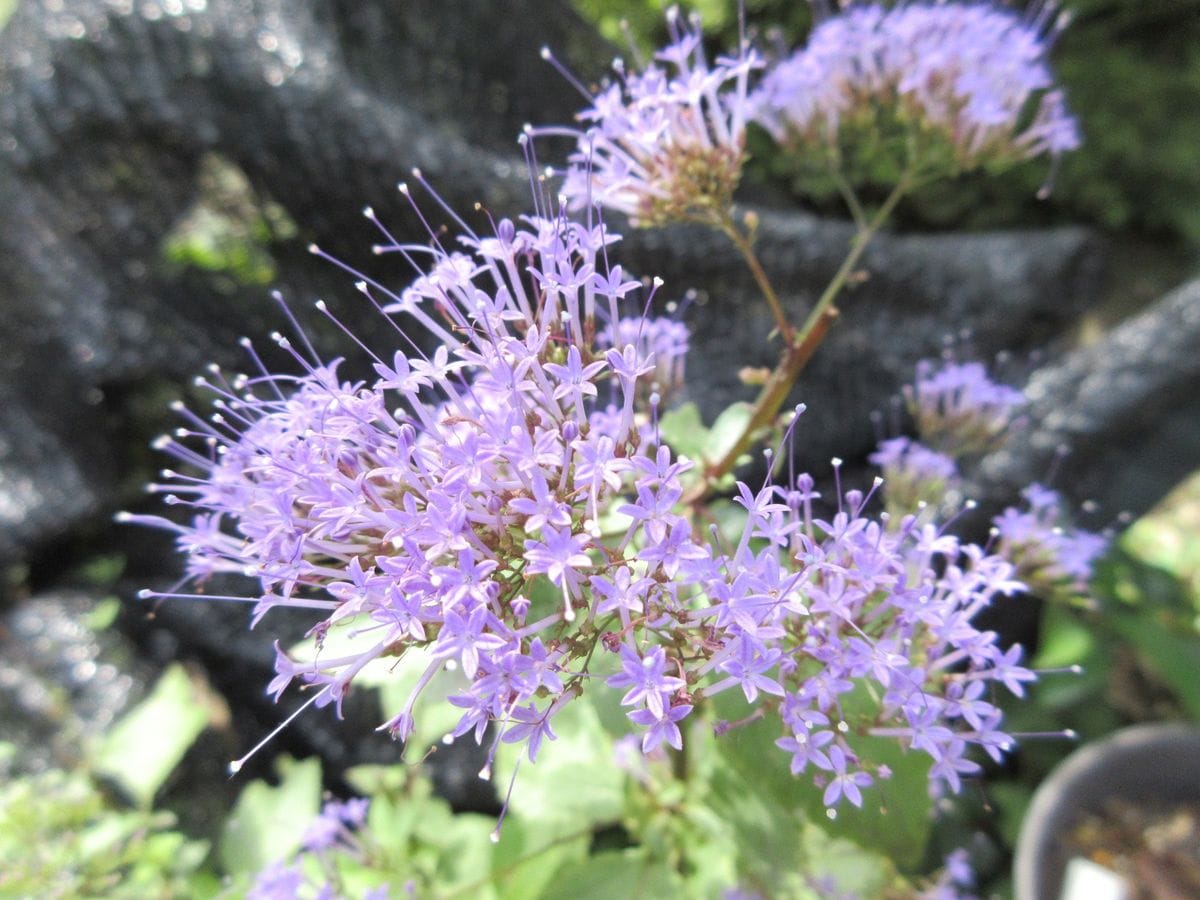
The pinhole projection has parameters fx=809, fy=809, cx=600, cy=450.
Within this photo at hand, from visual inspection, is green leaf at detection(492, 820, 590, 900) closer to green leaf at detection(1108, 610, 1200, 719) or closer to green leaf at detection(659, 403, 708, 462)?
green leaf at detection(659, 403, 708, 462)

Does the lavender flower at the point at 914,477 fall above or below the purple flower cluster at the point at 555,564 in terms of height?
below

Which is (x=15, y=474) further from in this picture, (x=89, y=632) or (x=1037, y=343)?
(x=1037, y=343)

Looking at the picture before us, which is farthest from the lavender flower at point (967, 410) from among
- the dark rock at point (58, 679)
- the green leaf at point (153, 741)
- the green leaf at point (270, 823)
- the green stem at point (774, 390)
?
the dark rock at point (58, 679)

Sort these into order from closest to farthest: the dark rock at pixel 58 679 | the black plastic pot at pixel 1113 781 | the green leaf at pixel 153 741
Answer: the green leaf at pixel 153 741, the black plastic pot at pixel 1113 781, the dark rock at pixel 58 679

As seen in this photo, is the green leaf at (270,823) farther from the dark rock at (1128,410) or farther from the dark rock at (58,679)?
the dark rock at (1128,410)

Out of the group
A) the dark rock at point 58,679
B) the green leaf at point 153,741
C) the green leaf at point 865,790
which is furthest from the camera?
the dark rock at point 58,679

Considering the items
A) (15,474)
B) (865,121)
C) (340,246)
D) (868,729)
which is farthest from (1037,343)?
(15,474)

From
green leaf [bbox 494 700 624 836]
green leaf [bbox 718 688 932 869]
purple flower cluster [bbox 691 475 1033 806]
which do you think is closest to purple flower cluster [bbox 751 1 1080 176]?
purple flower cluster [bbox 691 475 1033 806]
